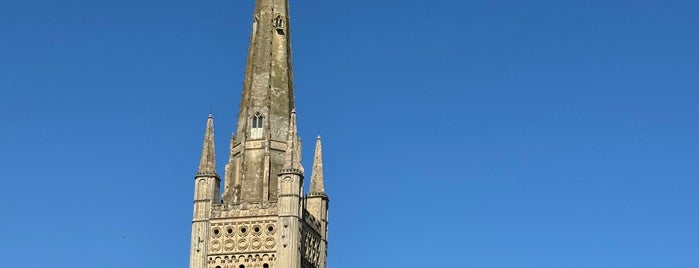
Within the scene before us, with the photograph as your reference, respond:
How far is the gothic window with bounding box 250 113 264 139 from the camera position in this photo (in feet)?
326

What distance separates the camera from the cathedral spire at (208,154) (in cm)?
9625

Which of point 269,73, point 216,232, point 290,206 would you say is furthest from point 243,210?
point 269,73

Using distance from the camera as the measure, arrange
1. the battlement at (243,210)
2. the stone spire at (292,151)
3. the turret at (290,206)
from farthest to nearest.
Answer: the stone spire at (292,151) < the battlement at (243,210) < the turret at (290,206)

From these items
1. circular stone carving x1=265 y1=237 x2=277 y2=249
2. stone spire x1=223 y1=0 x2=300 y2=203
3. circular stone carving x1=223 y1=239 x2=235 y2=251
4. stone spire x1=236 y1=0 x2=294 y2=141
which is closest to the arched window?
stone spire x1=223 y1=0 x2=300 y2=203

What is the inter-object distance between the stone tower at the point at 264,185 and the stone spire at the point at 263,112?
0.25 feet

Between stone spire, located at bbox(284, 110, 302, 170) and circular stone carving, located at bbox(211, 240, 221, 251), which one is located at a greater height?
stone spire, located at bbox(284, 110, 302, 170)

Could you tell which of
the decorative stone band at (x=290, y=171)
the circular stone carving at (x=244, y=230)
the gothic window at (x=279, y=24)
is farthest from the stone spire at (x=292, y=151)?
the gothic window at (x=279, y=24)

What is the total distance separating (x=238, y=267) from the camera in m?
92.9

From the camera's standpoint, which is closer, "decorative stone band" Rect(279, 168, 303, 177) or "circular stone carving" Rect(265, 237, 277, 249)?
"circular stone carving" Rect(265, 237, 277, 249)

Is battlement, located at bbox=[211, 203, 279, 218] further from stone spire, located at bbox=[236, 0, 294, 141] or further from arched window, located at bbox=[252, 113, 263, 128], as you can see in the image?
arched window, located at bbox=[252, 113, 263, 128]

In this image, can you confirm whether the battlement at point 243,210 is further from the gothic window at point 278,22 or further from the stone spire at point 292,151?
the gothic window at point 278,22

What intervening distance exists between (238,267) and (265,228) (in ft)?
11.3

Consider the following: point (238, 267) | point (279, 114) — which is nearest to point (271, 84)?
point (279, 114)

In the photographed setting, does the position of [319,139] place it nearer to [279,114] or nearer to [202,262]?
[279,114]
